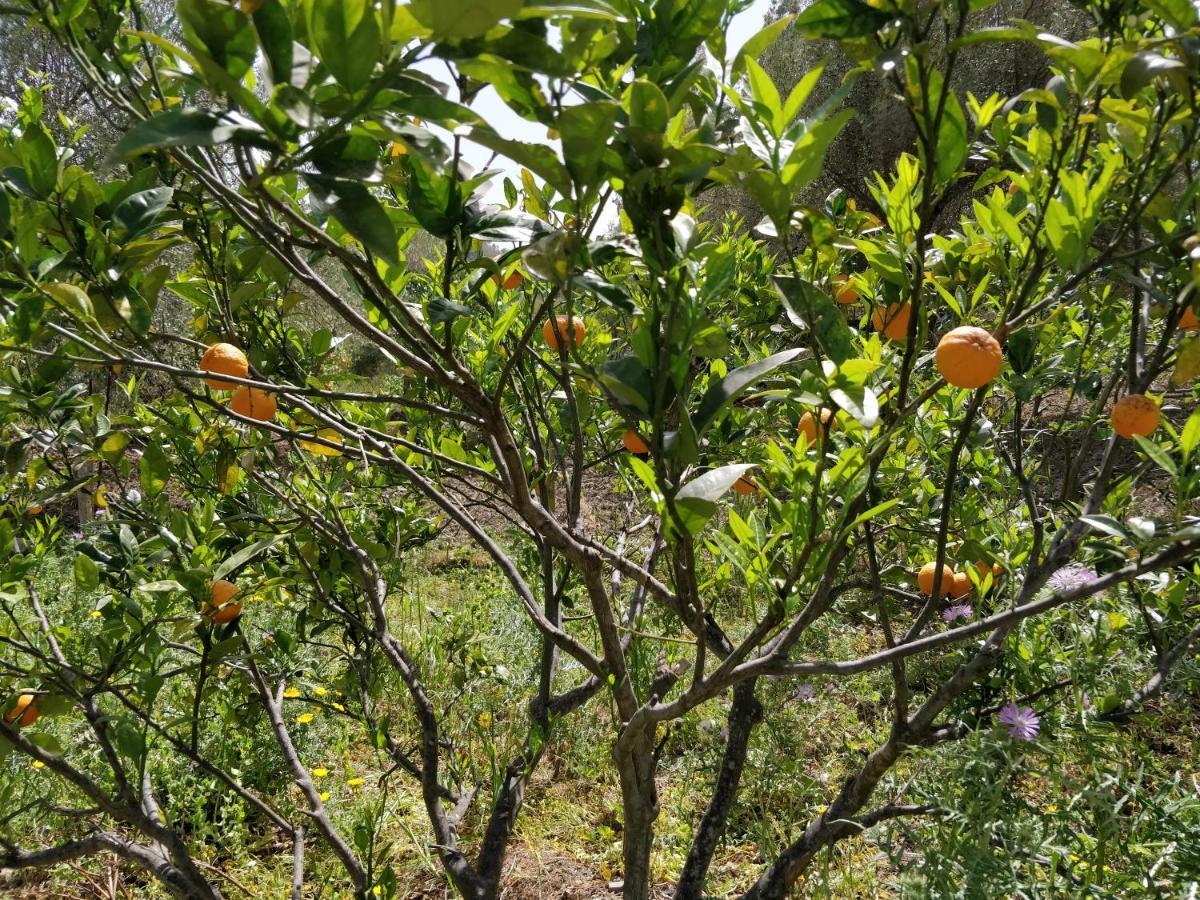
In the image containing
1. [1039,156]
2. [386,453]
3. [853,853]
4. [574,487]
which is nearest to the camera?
[1039,156]

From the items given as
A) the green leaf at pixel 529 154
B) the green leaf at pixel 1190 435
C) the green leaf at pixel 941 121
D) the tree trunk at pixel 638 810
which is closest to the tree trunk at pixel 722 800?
the tree trunk at pixel 638 810

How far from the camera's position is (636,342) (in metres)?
0.61

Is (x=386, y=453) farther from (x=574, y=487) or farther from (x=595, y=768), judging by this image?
(x=595, y=768)

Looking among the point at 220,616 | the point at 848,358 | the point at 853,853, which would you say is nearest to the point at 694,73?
the point at 848,358

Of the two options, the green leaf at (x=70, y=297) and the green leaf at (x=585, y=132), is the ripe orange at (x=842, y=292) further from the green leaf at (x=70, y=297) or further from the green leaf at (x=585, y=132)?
the green leaf at (x=70, y=297)

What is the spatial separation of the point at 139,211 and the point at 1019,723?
1318 millimetres

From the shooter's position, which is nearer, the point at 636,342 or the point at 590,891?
the point at 636,342

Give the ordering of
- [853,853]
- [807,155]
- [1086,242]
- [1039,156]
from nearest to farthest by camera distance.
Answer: [807,155] < [1086,242] < [1039,156] < [853,853]

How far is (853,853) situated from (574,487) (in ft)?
4.64

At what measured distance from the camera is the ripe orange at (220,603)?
1122 mm

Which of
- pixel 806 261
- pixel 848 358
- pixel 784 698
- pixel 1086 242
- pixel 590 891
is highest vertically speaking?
pixel 784 698

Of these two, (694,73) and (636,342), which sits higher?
(694,73)

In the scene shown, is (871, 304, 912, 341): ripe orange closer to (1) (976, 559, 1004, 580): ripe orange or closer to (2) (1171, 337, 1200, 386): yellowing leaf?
(2) (1171, 337, 1200, 386): yellowing leaf

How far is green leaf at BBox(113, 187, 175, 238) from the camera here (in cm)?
74
